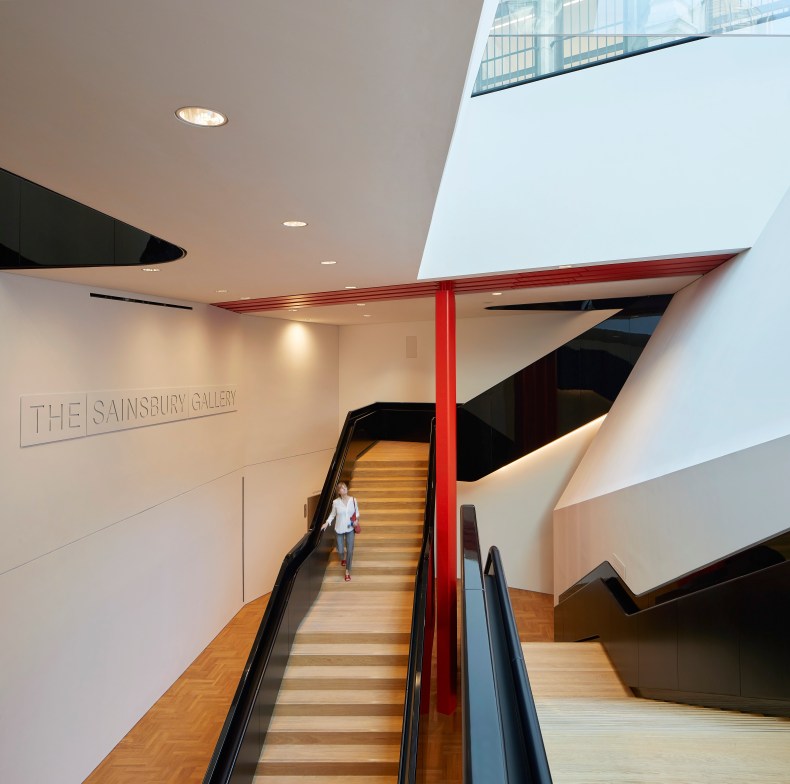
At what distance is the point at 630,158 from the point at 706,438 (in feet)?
10.4

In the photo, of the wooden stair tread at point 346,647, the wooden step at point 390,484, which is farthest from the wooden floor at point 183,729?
the wooden step at point 390,484

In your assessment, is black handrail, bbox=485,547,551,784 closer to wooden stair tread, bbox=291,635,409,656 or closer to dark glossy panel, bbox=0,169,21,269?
wooden stair tread, bbox=291,635,409,656

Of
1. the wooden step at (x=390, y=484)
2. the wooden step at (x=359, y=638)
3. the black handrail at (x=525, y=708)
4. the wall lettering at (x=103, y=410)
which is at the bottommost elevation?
the wooden step at (x=359, y=638)

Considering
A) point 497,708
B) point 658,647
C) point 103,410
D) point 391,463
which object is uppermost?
point 103,410

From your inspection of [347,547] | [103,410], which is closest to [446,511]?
[347,547]

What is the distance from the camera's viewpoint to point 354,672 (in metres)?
6.67

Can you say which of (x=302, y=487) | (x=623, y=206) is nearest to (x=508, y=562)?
(x=302, y=487)

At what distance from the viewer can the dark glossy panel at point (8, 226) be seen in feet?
16.4

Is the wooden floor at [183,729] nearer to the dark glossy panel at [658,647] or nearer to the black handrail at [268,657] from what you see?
the black handrail at [268,657]

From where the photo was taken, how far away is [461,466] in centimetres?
1125

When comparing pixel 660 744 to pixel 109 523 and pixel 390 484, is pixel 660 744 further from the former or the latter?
pixel 390 484

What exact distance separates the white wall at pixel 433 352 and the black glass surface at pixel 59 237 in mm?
7969

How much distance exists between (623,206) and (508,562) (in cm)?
820

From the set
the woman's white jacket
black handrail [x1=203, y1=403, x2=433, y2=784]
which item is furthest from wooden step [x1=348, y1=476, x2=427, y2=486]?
the woman's white jacket
